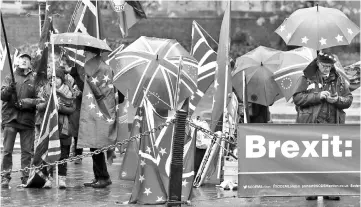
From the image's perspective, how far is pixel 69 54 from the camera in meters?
14.1

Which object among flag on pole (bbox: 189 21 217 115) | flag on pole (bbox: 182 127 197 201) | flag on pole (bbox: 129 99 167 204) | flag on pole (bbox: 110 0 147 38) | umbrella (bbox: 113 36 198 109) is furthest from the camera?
flag on pole (bbox: 110 0 147 38)

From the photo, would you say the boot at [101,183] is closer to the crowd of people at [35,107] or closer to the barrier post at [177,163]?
the crowd of people at [35,107]

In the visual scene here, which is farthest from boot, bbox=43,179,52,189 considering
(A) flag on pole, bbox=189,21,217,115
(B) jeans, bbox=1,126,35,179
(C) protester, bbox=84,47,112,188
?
(A) flag on pole, bbox=189,21,217,115

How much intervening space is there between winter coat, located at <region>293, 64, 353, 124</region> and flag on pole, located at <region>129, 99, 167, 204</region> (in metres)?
2.06

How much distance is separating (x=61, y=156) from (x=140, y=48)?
187 centimetres

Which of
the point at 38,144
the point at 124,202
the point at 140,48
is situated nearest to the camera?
the point at 124,202

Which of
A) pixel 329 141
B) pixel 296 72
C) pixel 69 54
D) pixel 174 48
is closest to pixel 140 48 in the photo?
pixel 174 48

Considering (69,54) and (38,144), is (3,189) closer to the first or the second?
(38,144)

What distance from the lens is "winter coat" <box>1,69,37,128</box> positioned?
41.1 ft

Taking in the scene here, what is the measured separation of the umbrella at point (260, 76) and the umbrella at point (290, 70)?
0.76 feet

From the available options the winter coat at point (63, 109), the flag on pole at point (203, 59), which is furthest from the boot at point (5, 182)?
the flag on pole at point (203, 59)

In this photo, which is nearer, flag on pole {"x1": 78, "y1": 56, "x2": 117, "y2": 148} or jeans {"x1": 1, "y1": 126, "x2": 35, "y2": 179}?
flag on pole {"x1": 78, "y1": 56, "x2": 117, "y2": 148}

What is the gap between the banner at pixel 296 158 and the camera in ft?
33.8

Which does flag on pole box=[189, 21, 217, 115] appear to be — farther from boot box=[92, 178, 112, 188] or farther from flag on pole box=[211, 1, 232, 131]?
boot box=[92, 178, 112, 188]
